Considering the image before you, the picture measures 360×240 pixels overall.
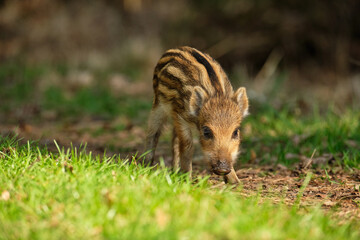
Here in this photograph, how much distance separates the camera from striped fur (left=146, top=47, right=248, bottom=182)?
15.6 ft

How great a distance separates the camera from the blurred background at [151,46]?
1010 cm

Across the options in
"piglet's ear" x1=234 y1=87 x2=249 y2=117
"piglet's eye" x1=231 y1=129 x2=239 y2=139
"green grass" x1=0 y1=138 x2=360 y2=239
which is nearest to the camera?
"green grass" x1=0 y1=138 x2=360 y2=239

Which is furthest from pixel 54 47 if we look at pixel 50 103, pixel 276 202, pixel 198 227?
pixel 198 227

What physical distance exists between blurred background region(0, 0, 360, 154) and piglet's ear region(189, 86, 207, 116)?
4.20 m

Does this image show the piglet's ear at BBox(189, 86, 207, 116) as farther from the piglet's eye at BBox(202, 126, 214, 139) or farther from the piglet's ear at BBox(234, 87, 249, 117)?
the piglet's ear at BBox(234, 87, 249, 117)

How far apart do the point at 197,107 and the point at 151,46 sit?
811 cm

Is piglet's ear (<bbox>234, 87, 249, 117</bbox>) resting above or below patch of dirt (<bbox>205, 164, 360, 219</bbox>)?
above

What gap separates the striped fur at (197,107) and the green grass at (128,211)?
2.87 feet

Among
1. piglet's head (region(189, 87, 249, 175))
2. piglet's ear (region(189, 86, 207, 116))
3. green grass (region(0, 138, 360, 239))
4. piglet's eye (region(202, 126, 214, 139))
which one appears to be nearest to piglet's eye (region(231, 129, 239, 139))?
piglet's head (region(189, 87, 249, 175))

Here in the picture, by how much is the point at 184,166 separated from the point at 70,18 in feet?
32.0

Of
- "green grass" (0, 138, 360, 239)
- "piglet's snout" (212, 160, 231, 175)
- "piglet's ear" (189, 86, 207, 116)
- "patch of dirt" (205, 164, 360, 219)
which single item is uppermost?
"piglet's ear" (189, 86, 207, 116)

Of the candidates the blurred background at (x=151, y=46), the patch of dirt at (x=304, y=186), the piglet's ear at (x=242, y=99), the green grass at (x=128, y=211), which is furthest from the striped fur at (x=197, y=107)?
the blurred background at (x=151, y=46)

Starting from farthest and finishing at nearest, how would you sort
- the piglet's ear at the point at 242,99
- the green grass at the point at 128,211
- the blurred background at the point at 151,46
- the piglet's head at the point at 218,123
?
the blurred background at the point at 151,46
the piglet's ear at the point at 242,99
the piglet's head at the point at 218,123
the green grass at the point at 128,211

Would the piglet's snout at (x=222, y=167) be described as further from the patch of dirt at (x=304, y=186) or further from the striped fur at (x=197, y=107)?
the patch of dirt at (x=304, y=186)
